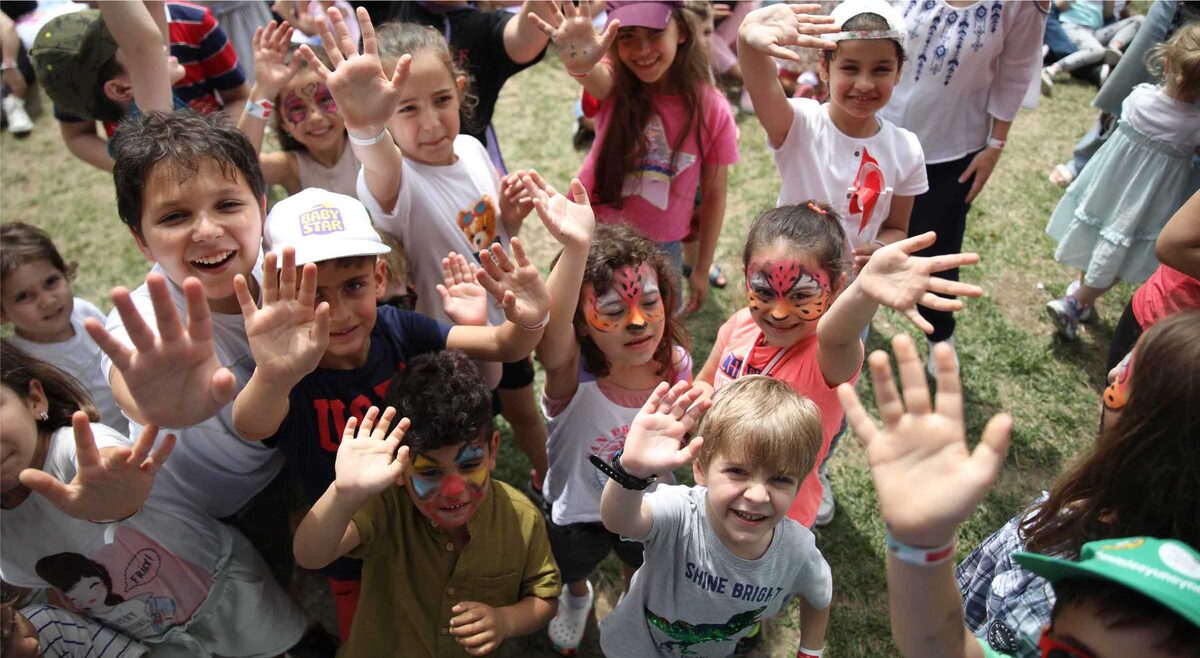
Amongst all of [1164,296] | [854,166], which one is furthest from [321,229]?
[1164,296]

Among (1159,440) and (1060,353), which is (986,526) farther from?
(1159,440)

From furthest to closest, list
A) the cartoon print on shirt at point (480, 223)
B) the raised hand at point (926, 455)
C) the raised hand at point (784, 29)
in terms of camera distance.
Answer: the cartoon print on shirt at point (480, 223) < the raised hand at point (784, 29) < the raised hand at point (926, 455)

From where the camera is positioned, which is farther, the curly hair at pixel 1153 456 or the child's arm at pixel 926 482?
the curly hair at pixel 1153 456

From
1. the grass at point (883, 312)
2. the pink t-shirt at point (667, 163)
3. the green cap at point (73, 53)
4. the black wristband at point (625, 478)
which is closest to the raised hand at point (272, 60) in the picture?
the green cap at point (73, 53)

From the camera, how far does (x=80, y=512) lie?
6.23ft

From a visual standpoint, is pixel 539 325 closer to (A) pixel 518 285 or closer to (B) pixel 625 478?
(A) pixel 518 285

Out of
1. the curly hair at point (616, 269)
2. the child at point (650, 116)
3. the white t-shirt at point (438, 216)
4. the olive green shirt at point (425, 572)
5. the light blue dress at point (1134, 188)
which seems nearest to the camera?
the olive green shirt at point (425, 572)

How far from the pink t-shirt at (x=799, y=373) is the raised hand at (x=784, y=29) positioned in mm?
931

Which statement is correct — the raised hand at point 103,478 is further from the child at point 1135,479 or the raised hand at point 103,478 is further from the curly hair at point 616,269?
the child at point 1135,479

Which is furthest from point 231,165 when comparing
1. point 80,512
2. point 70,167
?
point 70,167

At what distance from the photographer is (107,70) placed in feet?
10.1

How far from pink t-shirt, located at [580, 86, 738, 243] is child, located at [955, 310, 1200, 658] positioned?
5.91 ft

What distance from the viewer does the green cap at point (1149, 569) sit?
3.75 feet

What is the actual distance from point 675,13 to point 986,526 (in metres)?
2.35
